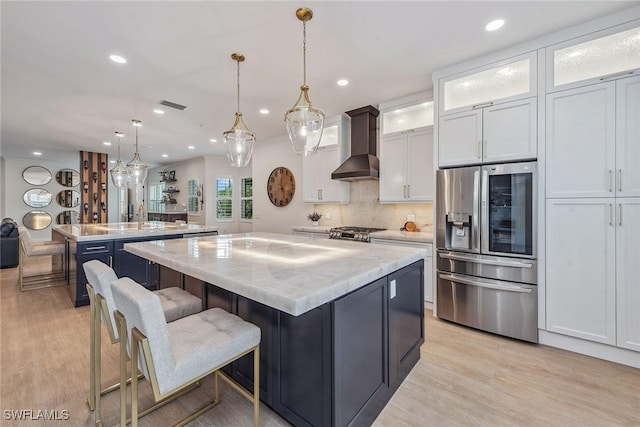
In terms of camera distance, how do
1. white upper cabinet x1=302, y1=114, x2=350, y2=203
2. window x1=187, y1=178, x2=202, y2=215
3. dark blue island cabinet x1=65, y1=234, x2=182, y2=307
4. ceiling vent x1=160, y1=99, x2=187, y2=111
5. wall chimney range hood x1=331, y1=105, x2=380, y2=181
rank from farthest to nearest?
window x1=187, y1=178, x2=202, y2=215, white upper cabinet x1=302, y1=114, x2=350, y2=203, wall chimney range hood x1=331, y1=105, x2=380, y2=181, ceiling vent x1=160, y1=99, x2=187, y2=111, dark blue island cabinet x1=65, y1=234, x2=182, y2=307

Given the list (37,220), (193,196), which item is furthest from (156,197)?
(37,220)

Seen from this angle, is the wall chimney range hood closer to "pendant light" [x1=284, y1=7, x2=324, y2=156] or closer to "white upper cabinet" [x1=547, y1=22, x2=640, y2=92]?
"pendant light" [x1=284, y1=7, x2=324, y2=156]

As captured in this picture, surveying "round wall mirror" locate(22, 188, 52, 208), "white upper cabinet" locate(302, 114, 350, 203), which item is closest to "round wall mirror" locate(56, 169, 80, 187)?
"round wall mirror" locate(22, 188, 52, 208)

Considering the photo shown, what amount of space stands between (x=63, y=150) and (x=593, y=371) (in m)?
10.5

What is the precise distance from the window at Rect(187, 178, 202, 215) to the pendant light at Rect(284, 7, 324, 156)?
270 inches

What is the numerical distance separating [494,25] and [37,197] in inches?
483

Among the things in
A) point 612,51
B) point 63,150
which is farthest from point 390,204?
point 63,150

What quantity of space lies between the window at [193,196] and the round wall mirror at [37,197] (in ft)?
14.8

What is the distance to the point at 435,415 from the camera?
1716 millimetres

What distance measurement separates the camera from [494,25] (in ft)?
7.65

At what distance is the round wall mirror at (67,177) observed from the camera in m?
9.19

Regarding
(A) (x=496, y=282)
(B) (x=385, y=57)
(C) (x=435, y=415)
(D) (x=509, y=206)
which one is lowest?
(C) (x=435, y=415)

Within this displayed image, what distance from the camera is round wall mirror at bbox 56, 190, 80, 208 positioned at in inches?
362

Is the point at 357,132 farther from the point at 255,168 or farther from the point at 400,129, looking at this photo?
the point at 255,168
